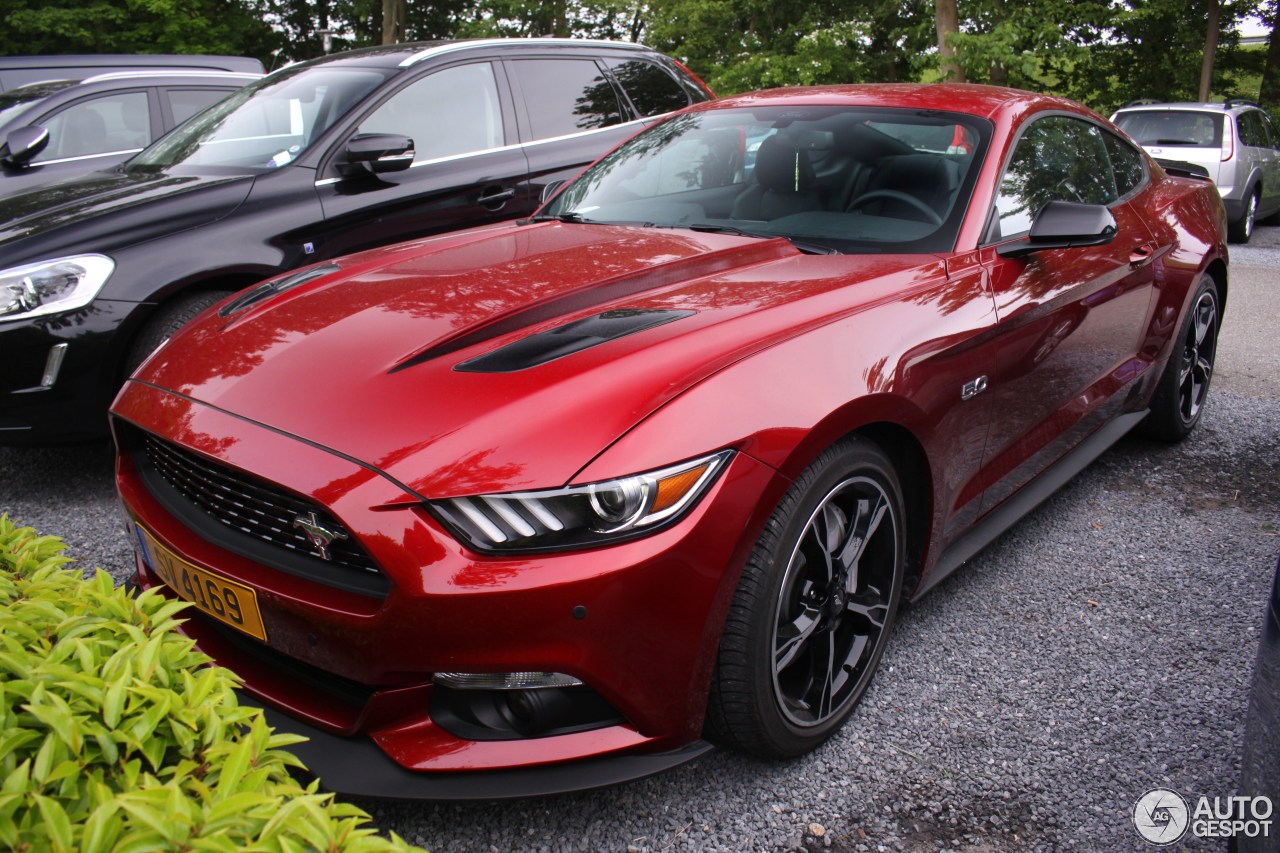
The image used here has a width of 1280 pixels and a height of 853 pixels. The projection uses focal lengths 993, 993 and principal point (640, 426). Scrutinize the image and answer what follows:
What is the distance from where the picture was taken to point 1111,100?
72.1 feet

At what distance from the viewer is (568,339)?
2.19m

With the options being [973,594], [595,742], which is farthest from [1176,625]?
[595,742]

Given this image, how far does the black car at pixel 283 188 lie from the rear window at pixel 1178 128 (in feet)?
28.1

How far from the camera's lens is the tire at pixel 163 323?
3707mm

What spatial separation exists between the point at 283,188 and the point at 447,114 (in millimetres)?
1016

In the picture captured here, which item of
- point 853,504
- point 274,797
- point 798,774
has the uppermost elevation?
point 274,797

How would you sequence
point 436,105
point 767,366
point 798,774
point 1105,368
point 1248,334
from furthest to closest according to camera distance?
1. point 1248,334
2. point 436,105
3. point 1105,368
4. point 798,774
5. point 767,366

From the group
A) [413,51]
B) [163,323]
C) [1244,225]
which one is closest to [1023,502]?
[163,323]

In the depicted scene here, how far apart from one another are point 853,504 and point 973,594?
3.49 feet

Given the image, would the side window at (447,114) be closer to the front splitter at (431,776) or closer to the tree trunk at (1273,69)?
the front splitter at (431,776)

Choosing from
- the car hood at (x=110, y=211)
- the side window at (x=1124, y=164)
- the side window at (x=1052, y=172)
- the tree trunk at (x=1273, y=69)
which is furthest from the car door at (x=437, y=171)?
the tree trunk at (x=1273, y=69)

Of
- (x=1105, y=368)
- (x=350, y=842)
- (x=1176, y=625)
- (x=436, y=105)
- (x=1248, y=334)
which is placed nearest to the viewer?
(x=350, y=842)

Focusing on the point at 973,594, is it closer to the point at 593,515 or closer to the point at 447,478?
the point at 593,515

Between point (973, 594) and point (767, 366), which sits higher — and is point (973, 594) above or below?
below
